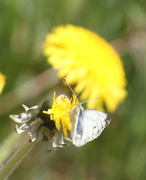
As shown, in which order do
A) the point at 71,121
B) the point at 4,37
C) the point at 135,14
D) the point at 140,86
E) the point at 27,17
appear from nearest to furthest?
1. the point at 71,121
2. the point at 4,37
3. the point at 27,17
4. the point at 140,86
5. the point at 135,14

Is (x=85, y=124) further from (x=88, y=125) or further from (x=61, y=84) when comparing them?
(x=61, y=84)

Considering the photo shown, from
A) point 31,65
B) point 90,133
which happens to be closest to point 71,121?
point 90,133

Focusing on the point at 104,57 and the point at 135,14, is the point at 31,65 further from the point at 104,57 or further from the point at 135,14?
the point at 135,14

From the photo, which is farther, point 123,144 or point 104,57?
point 123,144

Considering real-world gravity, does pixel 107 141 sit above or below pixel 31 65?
below

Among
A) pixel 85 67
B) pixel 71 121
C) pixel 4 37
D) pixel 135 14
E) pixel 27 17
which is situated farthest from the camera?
pixel 135 14

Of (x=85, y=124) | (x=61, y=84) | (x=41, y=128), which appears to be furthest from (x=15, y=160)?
(x=61, y=84)
